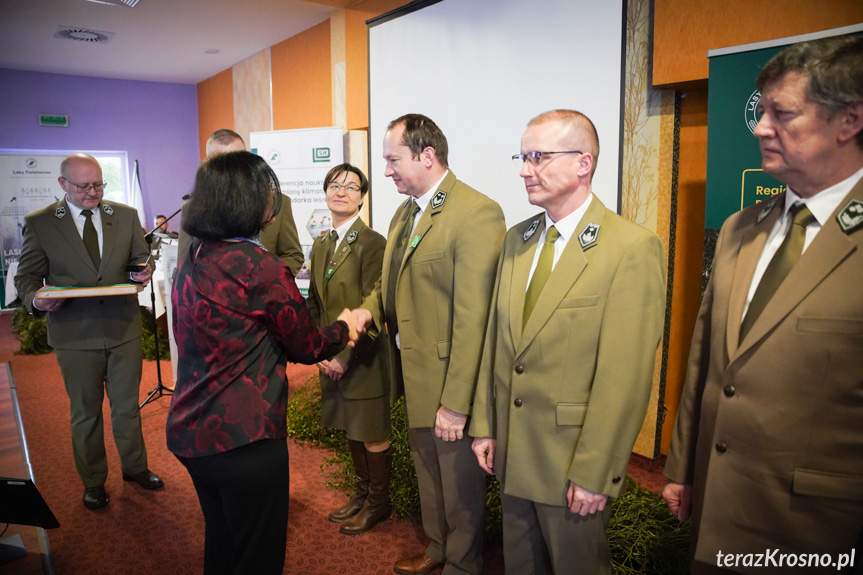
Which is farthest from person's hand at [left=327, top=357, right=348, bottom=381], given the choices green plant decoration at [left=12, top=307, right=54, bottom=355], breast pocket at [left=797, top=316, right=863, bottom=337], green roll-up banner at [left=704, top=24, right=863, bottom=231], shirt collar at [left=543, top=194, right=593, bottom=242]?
green plant decoration at [left=12, top=307, right=54, bottom=355]

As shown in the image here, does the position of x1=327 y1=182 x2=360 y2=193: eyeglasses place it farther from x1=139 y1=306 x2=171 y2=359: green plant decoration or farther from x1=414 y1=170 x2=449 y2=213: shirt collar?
x1=139 y1=306 x2=171 y2=359: green plant decoration

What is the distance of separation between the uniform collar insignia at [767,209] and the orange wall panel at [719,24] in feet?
5.15

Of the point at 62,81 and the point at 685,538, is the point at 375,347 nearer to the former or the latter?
the point at 685,538

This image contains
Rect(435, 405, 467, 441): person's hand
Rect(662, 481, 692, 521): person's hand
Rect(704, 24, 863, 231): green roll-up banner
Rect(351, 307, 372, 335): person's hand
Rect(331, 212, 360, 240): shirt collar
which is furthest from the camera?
Rect(331, 212, 360, 240): shirt collar

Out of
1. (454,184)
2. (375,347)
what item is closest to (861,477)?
(454,184)

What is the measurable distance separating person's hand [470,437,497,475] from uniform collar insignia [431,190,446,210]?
832 mm

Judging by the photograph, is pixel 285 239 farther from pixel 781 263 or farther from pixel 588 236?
pixel 781 263

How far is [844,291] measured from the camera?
1104 mm

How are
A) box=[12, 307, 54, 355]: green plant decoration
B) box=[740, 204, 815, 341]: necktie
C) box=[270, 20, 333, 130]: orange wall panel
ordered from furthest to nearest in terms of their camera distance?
1. box=[12, 307, 54, 355]: green plant decoration
2. box=[270, 20, 333, 130]: orange wall panel
3. box=[740, 204, 815, 341]: necktie

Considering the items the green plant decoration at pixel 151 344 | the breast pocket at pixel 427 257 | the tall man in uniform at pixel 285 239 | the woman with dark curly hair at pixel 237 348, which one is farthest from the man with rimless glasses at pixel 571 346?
the green plant decoration at pixel 151 344

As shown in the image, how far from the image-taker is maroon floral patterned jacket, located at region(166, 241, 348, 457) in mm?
1551

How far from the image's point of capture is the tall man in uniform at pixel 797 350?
1118 mm

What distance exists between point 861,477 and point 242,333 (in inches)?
56.7

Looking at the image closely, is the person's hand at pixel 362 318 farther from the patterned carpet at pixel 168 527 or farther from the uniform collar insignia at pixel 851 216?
the uniform collar insignia at pixel 851 216
